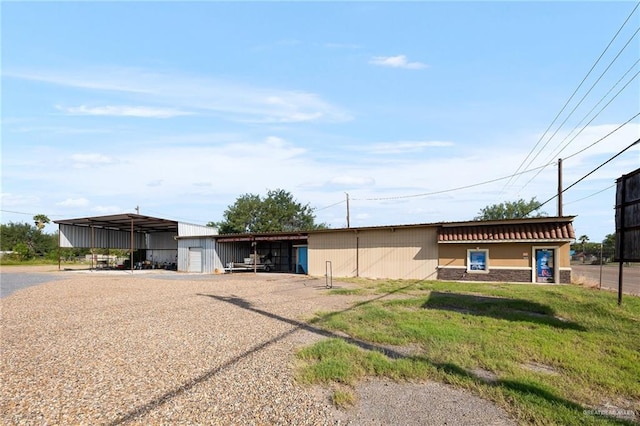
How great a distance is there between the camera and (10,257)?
172 ft

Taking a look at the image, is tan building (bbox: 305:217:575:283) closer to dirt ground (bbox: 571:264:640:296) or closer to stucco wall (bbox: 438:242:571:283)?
stucco wall (bbox: 438:242:571:283)

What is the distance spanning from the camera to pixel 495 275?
20.7m

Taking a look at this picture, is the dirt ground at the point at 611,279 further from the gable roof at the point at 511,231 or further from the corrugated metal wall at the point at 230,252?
the corrugated metal wall at the point at 230,252

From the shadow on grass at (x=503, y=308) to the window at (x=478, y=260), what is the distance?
675 cm

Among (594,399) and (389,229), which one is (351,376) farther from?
(389,229)

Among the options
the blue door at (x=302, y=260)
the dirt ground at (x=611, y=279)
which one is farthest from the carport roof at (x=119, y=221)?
the dirt ground at (x=611, y=279)

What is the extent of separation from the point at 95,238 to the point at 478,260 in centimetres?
3518

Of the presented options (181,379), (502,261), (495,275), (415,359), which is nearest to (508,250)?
(502,261)

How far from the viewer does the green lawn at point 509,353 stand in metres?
4.90

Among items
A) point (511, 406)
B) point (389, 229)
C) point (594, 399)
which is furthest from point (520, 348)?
point (389, 229)

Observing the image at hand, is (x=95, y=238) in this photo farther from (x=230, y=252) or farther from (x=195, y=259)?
(x=230, y=252)

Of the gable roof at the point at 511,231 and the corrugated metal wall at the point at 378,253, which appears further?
the corrugated metal wall at the point at 378,253

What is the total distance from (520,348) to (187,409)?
19.5 ft

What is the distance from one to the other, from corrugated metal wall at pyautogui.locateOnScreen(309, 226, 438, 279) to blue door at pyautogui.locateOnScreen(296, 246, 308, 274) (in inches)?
109
